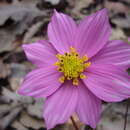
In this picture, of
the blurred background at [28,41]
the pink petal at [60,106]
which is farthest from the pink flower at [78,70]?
the blurred background at [28,41]

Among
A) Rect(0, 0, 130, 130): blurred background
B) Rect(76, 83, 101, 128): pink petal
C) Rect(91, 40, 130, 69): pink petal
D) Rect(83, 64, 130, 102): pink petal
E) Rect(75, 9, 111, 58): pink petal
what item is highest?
Rect(75, 9, 111, 58): pink petal

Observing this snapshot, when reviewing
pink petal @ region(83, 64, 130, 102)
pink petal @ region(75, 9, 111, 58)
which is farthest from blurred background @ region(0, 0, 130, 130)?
pink petal @ region(83, 64, 130, 102)

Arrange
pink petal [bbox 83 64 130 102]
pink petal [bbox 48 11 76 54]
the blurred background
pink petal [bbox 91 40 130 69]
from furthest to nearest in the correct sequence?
the blurred background, pink petal [bbox 48 11 76 54], pink petal [bbox 91 40 130 69], pink petal [bbox 83 64 130 102]

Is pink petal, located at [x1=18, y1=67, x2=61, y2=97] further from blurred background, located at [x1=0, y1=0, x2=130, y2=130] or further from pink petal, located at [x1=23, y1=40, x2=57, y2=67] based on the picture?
blurred background, located at [x1=0, y1=0, x2=130, y2=130]

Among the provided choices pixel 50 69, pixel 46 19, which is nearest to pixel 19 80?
pixel 46 19

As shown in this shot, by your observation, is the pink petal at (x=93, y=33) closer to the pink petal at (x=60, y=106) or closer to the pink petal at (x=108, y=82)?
the pink petal at (x=108, y=82)

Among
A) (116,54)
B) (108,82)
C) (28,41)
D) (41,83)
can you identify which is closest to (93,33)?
(116,54)

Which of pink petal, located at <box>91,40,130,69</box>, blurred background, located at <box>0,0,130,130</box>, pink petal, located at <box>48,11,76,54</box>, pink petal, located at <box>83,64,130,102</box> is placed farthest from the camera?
blurred background, located at <box>0,0,130,130</box>
